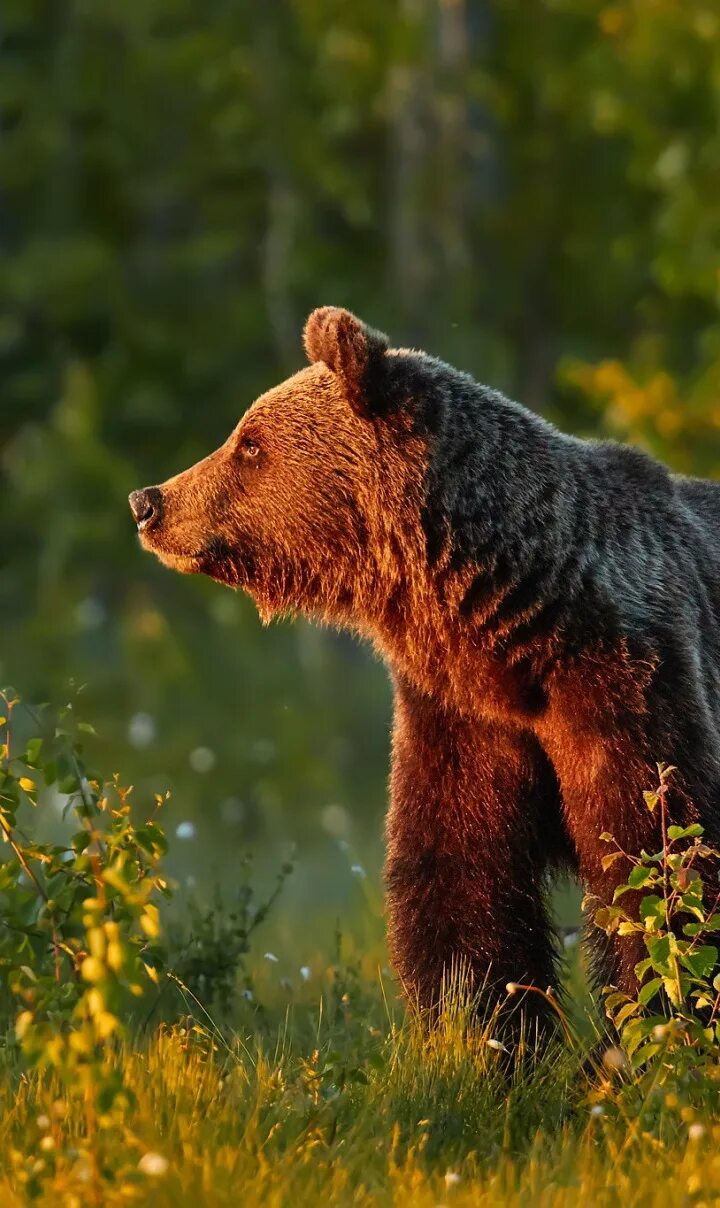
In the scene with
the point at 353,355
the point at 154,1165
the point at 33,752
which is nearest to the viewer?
the point at 154,1165

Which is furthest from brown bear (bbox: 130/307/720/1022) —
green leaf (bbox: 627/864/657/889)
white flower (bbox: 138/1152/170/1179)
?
white flower (bbox: 138/1152/170/1179)

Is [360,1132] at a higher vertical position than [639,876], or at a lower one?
lower

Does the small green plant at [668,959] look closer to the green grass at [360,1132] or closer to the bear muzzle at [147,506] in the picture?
the green grass at [360,1132]

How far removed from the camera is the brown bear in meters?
5.07

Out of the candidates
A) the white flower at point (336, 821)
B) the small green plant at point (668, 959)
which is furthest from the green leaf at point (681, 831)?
the white flower at point (336, 821)

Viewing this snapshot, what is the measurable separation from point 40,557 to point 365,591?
15576 millimetres

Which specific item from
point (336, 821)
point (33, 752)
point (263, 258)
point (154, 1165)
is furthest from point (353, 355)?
point (263, 258)

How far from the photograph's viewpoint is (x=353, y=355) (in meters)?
5.38

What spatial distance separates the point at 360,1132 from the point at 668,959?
2.71 feet

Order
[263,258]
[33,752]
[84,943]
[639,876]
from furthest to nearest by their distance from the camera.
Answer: [263,258], [84,943], [639,876], [33,752]

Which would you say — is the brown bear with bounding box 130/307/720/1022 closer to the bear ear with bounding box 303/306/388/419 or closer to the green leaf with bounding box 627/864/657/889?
the bear ear with bounding box 303/306/388/419

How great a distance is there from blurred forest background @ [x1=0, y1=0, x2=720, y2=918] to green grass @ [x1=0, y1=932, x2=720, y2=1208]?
8.13m

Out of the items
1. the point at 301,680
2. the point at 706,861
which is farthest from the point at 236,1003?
the point at 301,680

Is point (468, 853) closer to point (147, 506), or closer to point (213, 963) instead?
point (213, 963)
